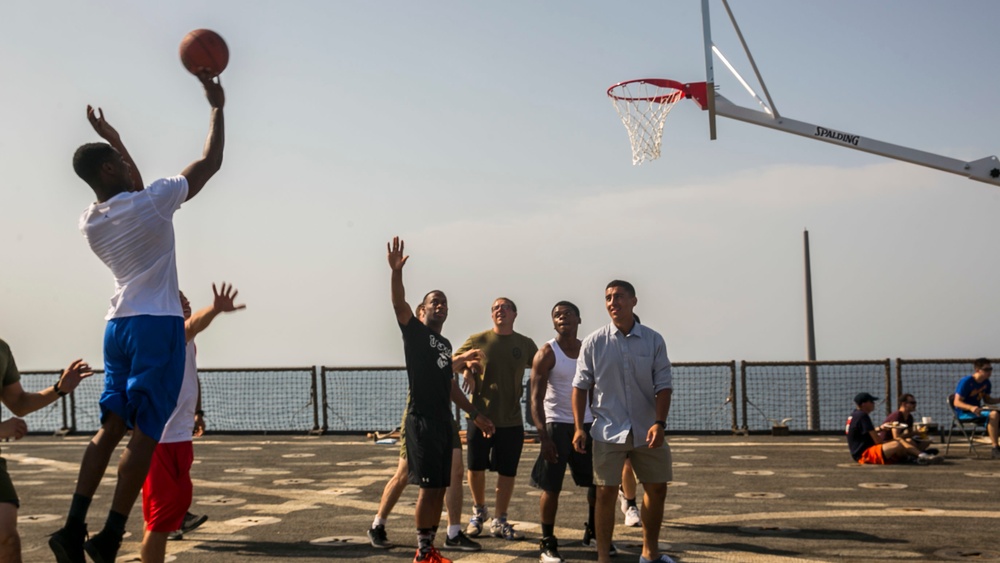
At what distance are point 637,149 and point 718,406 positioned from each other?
757 centimetres

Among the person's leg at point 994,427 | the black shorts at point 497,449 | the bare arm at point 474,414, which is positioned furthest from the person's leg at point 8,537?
the person's leg at point 994,427

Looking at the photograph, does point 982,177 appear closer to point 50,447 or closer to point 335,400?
point 335,400

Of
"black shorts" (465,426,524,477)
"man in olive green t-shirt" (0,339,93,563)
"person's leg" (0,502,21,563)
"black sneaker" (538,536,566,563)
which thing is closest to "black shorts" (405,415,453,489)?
"black sneaker" (538,536,566,563)

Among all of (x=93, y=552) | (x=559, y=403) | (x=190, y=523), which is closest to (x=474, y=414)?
(x=559, y=403)

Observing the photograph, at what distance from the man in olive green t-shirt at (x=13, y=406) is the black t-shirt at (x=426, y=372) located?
257 cm

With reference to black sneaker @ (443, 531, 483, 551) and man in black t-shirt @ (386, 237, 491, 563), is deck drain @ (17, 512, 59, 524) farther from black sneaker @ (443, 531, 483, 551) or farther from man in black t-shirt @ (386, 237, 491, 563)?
man in black t-shirt @ (386, 237, 491, 563)

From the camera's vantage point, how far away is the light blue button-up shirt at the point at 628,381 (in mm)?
7949

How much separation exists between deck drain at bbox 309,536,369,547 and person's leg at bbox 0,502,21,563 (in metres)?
3.61

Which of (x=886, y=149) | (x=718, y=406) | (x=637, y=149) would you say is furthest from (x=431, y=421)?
(x=718, y=406)

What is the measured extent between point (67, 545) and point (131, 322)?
1.08m

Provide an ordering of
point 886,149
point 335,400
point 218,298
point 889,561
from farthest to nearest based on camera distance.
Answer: point 335,400
point 886,149
point 889,561
point 218,298

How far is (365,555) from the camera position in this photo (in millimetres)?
8648

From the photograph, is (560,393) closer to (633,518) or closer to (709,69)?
(633,518)

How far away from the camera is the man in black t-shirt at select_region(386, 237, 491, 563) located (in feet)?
26.0
